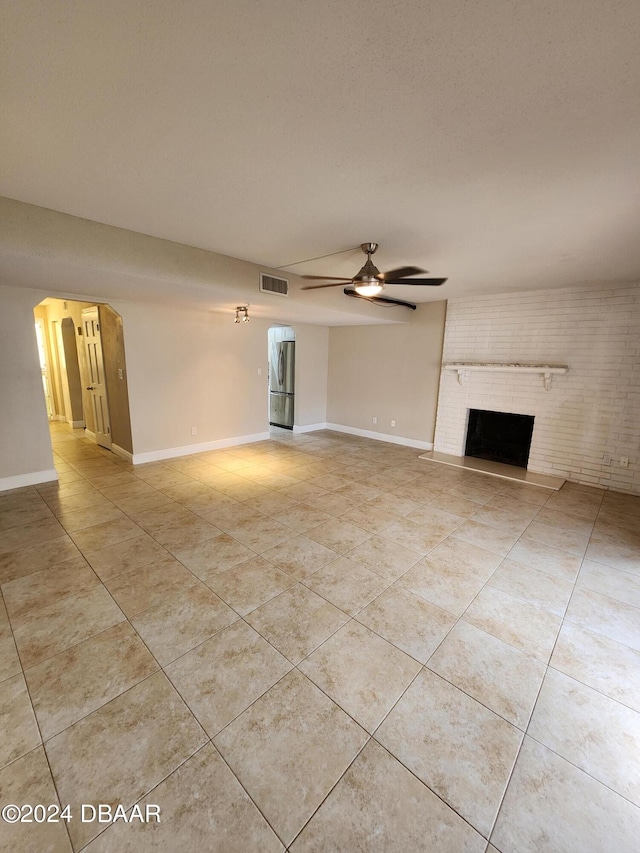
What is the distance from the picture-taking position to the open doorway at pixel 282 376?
7.18 metres

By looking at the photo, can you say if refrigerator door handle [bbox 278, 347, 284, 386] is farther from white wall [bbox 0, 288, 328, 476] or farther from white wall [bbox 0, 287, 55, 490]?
white wall [bbox 0, 287, 55, 490]

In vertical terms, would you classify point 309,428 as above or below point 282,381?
below

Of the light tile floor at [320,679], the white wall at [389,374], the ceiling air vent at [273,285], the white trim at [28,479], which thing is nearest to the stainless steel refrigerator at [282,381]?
the white wall at [389,374]

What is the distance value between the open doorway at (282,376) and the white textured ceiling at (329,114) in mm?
4423

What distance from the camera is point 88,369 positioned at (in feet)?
19.5

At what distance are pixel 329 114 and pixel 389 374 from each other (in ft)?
17.1

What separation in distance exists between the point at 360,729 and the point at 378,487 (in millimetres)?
2985

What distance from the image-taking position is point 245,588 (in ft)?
7.92

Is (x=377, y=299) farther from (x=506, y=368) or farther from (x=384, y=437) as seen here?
(x=384, y=437)

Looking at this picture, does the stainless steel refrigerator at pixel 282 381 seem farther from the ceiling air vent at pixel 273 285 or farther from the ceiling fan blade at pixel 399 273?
the ceiling fan blade at pixel 399 273

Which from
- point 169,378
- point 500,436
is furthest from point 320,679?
point 500,436

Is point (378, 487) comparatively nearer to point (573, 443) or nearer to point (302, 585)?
point (302, 585)

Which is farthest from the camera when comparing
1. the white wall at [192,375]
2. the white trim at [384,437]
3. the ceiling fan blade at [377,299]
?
the white trim at [384,437]

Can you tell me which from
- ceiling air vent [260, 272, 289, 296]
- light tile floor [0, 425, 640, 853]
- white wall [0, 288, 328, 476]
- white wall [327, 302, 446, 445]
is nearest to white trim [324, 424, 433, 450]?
white wall [327, 302, 446, 445]
